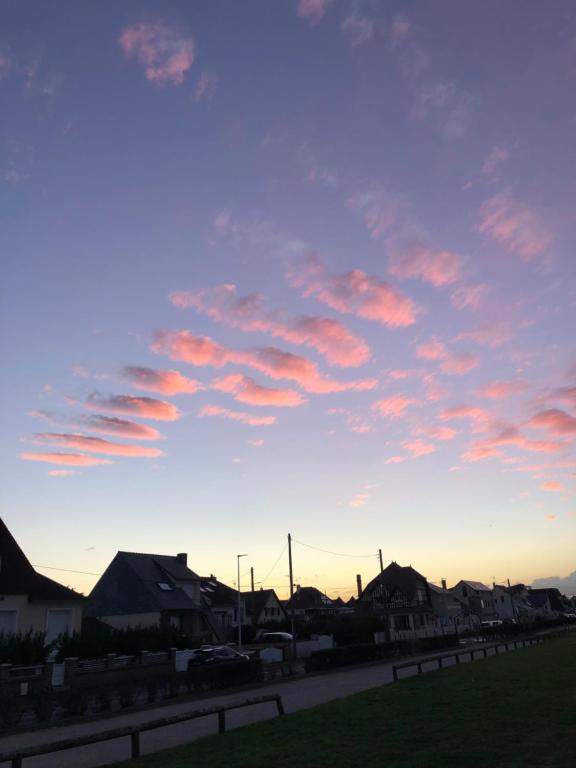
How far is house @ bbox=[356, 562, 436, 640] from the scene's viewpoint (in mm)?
81312

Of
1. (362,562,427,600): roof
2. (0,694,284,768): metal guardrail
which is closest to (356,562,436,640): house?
(362,562,427,600): roof

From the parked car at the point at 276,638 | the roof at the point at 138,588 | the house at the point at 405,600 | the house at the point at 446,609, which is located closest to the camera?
the roof at the point at 138,588

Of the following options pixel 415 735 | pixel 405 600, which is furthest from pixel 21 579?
pixel 405 600

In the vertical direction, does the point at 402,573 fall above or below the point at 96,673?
above

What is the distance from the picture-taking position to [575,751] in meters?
9.43

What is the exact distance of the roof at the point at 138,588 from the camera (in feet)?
165

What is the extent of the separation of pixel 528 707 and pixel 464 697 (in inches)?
105

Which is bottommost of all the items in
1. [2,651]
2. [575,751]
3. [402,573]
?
[575,751]

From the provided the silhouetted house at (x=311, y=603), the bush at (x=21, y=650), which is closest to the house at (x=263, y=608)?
the silhouetted house at (x=311, y=603)

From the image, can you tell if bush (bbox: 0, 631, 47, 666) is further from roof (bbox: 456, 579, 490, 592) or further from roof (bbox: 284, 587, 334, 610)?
roof (bbox: 456, 579, 490, 592)

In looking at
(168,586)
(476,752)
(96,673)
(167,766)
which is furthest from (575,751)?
(168,586)

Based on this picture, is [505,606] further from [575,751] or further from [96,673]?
[575,751]

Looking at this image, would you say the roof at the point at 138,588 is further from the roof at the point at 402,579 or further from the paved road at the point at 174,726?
the roof at the point at 402,579

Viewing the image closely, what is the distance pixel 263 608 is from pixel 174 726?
73.3 m
